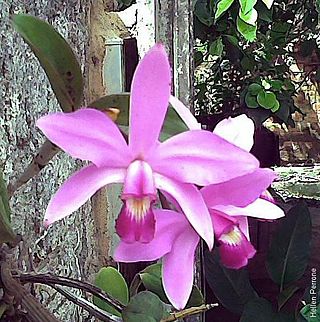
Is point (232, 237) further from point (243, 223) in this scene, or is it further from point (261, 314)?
point (261, 314)

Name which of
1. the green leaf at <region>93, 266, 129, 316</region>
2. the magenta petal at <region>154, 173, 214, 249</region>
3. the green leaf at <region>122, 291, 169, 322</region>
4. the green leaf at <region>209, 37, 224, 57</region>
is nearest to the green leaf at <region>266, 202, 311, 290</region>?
the green leaf at <region>209, 37, 224, 57</region>

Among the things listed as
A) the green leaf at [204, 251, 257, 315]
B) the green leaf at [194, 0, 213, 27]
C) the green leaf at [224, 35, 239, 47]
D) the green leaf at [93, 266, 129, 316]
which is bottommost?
the green leaf at [204, 251, 257, 315]

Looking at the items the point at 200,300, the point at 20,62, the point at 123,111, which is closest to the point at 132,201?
the point at 123,111

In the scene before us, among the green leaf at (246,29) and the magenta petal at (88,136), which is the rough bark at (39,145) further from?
the green leaf at (246,29)

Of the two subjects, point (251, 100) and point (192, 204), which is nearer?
point (192, 204)

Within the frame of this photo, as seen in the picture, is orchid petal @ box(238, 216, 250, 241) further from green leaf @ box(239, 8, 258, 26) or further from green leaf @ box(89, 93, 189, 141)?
green leaf @ box(239, 8, 258, 26)

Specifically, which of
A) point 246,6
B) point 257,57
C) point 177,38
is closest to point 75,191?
point 177,38

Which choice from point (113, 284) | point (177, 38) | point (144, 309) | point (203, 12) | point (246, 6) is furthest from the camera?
point (203, 12)
